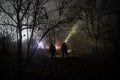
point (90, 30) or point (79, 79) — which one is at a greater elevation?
point (90, 30)

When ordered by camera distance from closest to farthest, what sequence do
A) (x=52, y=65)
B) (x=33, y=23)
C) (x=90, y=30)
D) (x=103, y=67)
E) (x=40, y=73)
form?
(x=33, y=23)
(x=40, y=73)
(x=103, y=67)
(x=52, y=65)
(x=90, y=30)

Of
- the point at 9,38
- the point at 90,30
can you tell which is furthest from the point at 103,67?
the point at 90,30

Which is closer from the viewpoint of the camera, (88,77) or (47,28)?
(47,28)

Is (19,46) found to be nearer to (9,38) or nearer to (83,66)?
(9,38)

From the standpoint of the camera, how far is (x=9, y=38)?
70.6ft

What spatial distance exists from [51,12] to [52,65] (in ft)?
29.2

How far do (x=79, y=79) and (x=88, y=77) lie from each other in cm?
97

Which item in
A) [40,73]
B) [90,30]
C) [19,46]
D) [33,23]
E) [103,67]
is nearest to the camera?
[33,23]

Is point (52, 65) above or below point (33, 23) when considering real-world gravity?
below

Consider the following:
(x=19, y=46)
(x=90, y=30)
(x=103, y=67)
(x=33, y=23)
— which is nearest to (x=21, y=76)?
(x=19, y=46)

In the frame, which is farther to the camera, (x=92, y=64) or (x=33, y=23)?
(x=92, y=64)

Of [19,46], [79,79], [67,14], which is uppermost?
[67,14]

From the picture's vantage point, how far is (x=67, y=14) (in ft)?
50.1

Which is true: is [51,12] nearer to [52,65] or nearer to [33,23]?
[33,23]
